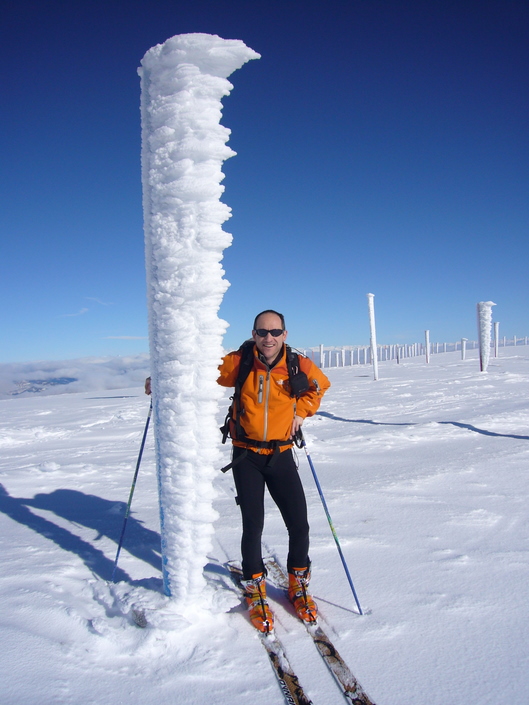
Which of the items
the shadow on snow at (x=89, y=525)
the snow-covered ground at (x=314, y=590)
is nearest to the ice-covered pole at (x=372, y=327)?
the snow-covered ground at (x=314, y=590)

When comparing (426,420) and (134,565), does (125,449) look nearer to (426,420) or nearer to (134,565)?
(134,565)

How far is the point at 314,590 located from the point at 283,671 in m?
0.80

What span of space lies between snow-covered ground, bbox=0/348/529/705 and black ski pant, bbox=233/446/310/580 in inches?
10.6

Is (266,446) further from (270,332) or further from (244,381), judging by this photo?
(270,332)

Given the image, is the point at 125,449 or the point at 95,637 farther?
the point at 125,449

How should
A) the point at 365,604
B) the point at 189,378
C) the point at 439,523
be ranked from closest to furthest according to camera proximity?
the point at 189,378
the point at 365,604
the point at 439,523

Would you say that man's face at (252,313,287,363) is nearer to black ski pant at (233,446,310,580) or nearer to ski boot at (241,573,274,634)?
black ski pant at (233,446,310,580)

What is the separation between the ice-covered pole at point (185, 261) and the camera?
79.7 inches

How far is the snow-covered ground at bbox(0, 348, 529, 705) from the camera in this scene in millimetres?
1934

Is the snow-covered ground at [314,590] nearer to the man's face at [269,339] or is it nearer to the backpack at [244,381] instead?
the backpack at [244,381]

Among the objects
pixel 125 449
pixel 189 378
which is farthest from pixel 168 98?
pixel 125 449

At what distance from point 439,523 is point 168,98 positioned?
3.66m

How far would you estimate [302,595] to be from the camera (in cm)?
254

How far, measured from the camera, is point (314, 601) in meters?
2.63
